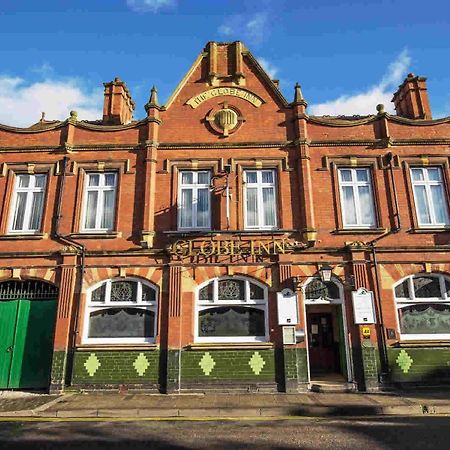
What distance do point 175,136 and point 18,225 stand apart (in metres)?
6.56

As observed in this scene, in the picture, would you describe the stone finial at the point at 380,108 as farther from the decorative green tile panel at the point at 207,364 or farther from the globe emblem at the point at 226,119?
the decorative green tile panel at the point at 207,364

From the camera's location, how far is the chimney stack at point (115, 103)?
16641 mm

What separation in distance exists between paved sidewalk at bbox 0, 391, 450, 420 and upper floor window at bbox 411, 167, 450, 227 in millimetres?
5834

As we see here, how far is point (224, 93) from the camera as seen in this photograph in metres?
15.3

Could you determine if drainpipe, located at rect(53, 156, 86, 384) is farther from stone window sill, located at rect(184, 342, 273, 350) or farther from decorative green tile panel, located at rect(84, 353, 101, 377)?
stone window sill, located at rect(184, 342, 273, 350)

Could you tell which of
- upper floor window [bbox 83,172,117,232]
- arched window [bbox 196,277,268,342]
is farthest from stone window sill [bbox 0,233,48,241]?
arched window [bbox 196,277,268,342]

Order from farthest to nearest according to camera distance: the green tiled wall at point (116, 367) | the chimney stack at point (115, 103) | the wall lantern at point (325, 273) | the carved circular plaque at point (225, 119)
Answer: the chimney stack at point (115, 103)
the carved circular plaque at point (225, 119)
the wall lantern at point (325, 273)
the green tiled wall at point (116, 367)

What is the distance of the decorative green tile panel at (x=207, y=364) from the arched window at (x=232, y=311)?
0.57 m

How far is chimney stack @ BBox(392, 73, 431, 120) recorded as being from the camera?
16.0m

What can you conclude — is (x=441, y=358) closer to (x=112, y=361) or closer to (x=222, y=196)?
(x=222, y=196)

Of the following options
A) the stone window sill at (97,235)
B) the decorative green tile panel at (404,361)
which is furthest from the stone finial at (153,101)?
the decorative green tile panel at (404,361)

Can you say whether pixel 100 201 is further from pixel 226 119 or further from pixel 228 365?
pixel 228 365

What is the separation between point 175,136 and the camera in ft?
48.6

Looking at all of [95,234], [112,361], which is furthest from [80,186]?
[112,361]
